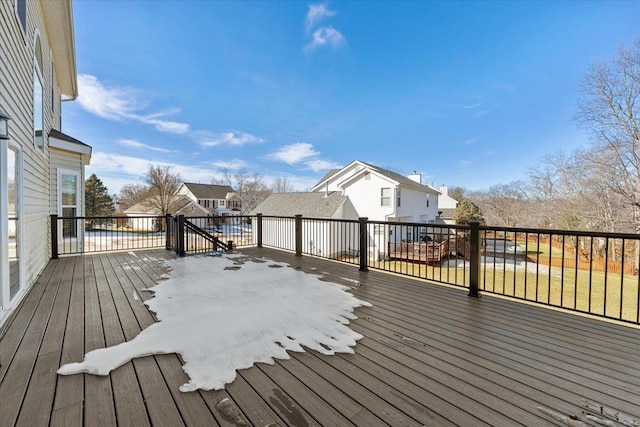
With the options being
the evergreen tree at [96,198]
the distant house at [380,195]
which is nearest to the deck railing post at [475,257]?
the distant house at [380,195]

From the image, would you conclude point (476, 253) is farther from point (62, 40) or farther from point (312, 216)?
point (312, 216)

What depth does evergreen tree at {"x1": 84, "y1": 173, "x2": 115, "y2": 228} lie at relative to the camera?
28.1m

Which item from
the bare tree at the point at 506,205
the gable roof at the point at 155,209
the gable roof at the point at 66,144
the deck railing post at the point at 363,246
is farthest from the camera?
the gable roof at the point at 155,209

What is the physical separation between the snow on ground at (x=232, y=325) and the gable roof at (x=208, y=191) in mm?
34906

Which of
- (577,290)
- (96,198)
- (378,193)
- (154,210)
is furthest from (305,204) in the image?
(96,198)

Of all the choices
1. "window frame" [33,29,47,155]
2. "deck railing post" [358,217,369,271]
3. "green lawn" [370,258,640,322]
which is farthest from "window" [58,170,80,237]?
"green lawn" [370,258,640,322]

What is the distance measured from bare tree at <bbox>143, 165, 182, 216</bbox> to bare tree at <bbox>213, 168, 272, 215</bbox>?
1314 centimetres

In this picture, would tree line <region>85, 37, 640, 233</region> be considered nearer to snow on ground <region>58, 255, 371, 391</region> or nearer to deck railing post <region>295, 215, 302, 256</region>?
deck railing post <region>295, 215, 302, 256</region>

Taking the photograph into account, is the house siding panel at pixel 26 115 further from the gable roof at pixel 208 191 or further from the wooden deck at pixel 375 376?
the gable roof at pixel 208 191

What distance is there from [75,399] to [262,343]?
112 cm

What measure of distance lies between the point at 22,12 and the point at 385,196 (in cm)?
1443


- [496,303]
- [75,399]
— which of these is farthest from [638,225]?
[75,399]

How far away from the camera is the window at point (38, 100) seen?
15.4ft

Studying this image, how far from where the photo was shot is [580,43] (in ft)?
33.4
